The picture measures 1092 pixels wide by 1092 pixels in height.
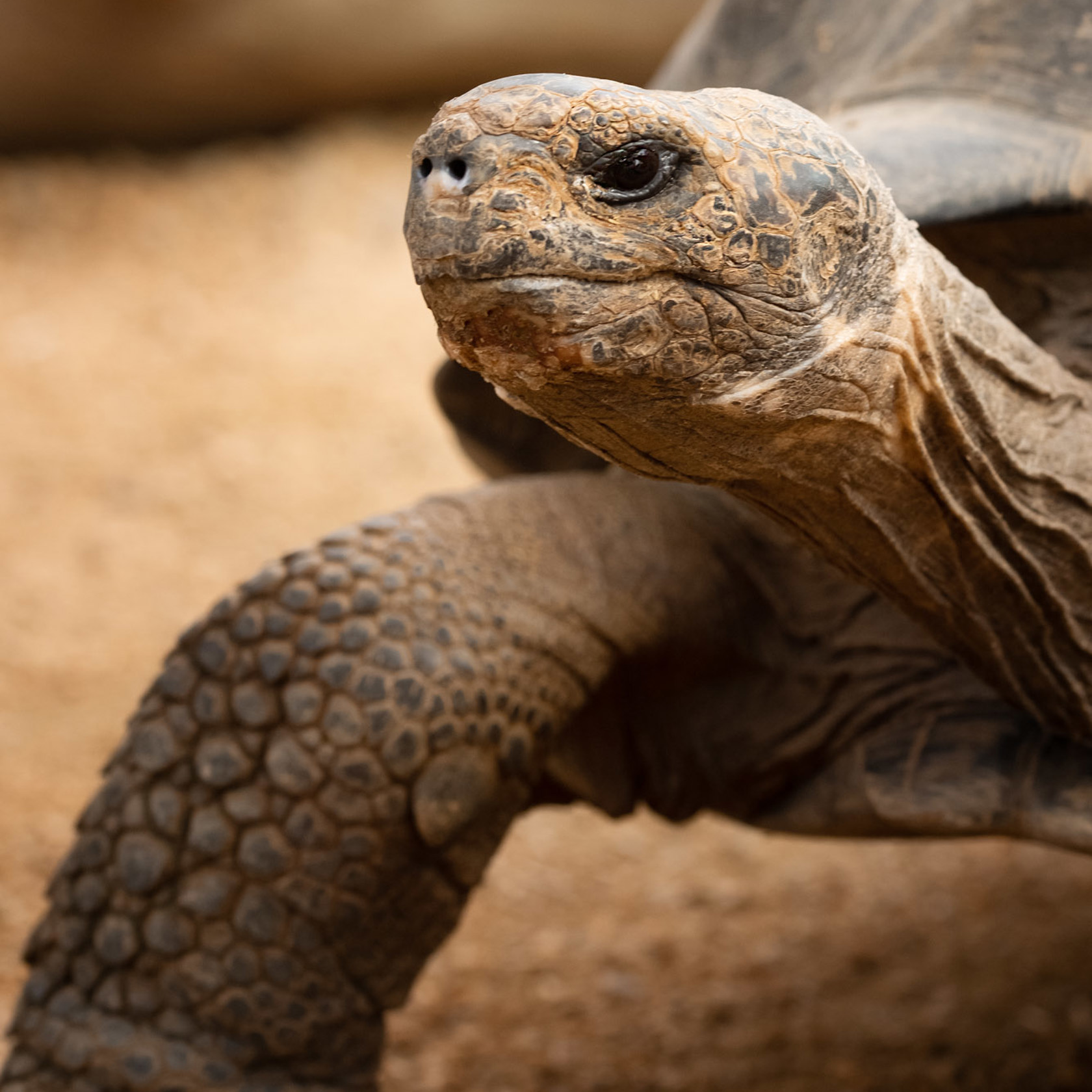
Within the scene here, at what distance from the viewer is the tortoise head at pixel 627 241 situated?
1013 mm

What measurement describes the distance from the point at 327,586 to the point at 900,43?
1192 mm

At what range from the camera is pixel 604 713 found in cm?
210

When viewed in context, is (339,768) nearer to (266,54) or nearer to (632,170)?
(632,170)

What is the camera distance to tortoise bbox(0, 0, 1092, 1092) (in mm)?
1099

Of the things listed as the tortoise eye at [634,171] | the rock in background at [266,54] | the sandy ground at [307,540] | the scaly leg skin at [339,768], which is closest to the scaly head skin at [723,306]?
the tortoise eye at [634,171]

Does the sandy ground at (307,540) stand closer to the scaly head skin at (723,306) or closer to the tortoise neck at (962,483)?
the tortoise neck at (962,483)

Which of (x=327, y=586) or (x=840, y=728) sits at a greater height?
(x=327, y=586)

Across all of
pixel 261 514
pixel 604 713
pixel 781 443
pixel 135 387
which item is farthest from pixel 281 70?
pixel 781 443

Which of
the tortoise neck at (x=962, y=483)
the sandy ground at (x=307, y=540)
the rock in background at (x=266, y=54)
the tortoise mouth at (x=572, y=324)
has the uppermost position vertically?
the tortoise mouth at (x=572, y=324)

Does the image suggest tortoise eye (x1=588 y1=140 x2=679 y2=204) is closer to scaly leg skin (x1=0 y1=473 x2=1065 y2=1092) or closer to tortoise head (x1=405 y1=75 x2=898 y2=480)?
tortoise head (x1=405 y1=75 x2=898 y2=480)

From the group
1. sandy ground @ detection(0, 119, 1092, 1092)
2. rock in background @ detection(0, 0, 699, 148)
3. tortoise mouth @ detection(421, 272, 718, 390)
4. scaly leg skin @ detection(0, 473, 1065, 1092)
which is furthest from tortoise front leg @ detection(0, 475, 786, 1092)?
rock in background @ detection(0, 0, 699, 148)

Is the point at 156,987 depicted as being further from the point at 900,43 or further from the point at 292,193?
the point at 292,193

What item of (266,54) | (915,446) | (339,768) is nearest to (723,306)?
(915,446)

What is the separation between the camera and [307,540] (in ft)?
16.0
